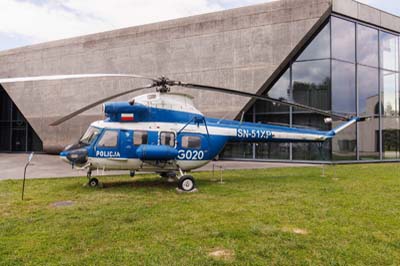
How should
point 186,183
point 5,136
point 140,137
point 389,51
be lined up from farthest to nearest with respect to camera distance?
point 5,136 < point 389,51 < point 140,137 < point 186,183

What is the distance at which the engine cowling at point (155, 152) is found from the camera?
29.2ft

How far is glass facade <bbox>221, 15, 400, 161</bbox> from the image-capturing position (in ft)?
56.6

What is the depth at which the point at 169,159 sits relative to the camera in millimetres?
9258

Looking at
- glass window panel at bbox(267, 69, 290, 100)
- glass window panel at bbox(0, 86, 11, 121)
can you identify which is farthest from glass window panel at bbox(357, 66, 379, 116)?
glass window panel at bbox(0, 86, 11, 121)

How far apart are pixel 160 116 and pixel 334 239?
609 centimetres

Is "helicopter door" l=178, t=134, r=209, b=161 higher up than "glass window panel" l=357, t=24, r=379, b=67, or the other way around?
"glass window panel" l=357, t=24, r=379, b=67

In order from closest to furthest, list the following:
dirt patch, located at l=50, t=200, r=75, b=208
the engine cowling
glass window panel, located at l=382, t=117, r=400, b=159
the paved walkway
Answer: dirt patch, located at l=50, t=200, r=75, b=208, the engine cowling, the paved walkway, glass window panel, located at l=382, t=117, r=400, b=159

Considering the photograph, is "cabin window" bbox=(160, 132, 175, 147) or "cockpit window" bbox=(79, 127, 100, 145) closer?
"cockpit window" bbox=(79, 127, 100, 145)

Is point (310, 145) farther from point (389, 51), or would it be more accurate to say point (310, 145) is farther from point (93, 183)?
point (93, 183)

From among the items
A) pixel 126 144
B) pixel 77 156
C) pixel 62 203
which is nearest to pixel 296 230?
pixel 62 203

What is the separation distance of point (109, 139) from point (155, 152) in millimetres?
1498

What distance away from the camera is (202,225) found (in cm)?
577

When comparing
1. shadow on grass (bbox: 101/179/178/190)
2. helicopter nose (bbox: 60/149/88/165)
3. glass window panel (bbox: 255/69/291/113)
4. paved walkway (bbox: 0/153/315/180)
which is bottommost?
shadow on grass (bbox: 101/179/178/190)

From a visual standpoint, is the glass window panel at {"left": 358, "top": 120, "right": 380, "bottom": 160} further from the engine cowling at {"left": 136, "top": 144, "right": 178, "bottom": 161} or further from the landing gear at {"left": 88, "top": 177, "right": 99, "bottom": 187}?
the landing gear at {"left": 88, "top": 177, "right": 99, "bottom": 187}
